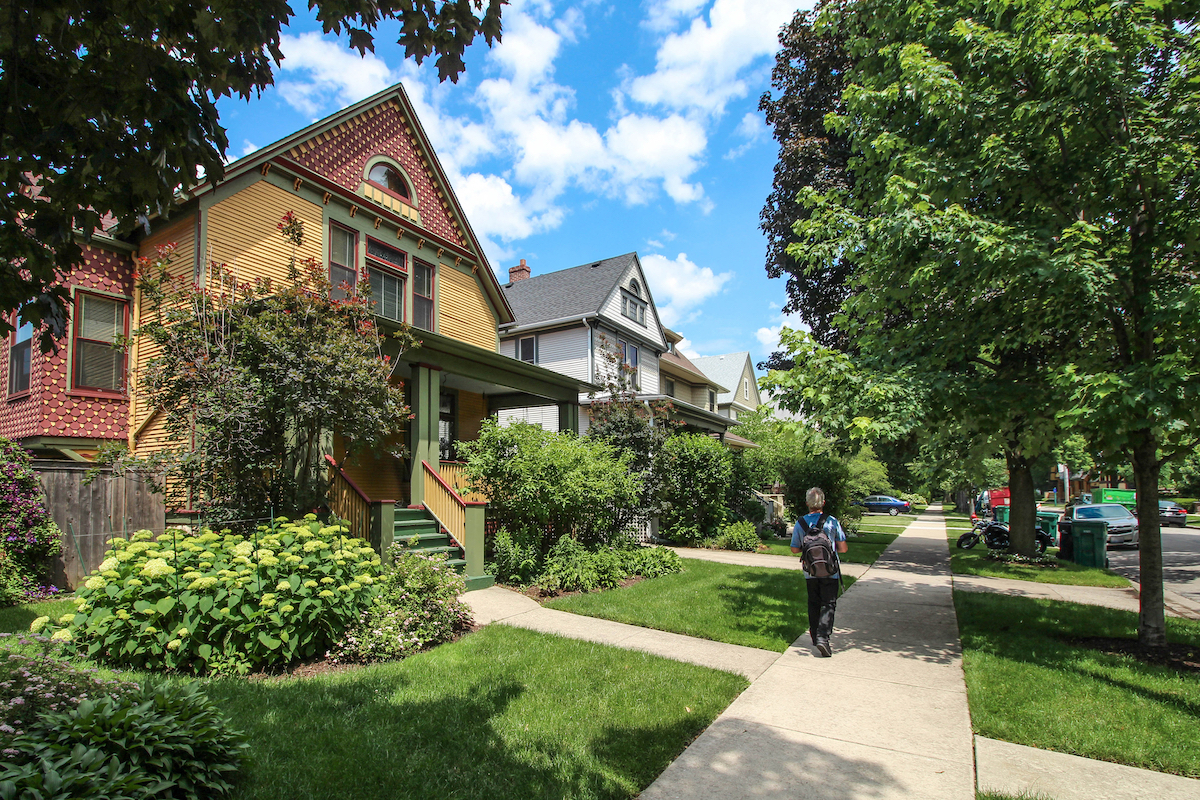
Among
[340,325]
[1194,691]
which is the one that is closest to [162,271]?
[340,325]

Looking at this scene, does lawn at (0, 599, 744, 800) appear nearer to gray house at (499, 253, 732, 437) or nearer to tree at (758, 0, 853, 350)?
tree at (758, 0, 853, 350)

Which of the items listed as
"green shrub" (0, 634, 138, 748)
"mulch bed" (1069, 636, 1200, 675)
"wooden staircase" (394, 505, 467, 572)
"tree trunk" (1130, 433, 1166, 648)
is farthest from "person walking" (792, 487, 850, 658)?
"green shrub" (0, 634, 138, 748)

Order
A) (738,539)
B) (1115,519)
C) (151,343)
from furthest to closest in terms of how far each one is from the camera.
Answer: (1115,519)
(738,539)
(151,343)

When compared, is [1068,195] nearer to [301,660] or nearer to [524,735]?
[524,735]

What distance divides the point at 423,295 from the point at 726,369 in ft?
105

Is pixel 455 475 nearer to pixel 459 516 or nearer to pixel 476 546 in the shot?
pixel 459 516

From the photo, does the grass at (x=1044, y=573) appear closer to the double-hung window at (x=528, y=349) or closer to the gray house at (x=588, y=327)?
the gray house at (x=588, y=327)

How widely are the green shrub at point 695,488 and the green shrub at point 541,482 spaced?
5102 mm

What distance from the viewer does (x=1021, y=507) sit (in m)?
15.1

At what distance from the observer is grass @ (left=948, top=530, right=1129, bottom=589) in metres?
11.9

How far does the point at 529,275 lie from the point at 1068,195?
23.4 meters

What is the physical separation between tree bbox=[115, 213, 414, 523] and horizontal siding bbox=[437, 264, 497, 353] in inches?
248

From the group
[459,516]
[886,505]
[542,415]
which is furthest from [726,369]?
[459,516]

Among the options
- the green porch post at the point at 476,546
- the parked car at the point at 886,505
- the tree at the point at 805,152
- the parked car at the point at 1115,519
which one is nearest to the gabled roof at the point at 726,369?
the parked car at the point at 886,505
